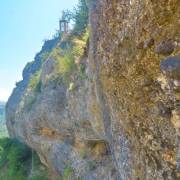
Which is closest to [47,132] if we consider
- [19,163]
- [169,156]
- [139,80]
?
[19,163]

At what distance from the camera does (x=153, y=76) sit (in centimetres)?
489

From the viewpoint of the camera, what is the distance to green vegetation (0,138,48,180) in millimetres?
21906

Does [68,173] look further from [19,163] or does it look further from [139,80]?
[19,163]

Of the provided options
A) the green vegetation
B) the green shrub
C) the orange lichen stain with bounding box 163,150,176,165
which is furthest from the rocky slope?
the green vegetation

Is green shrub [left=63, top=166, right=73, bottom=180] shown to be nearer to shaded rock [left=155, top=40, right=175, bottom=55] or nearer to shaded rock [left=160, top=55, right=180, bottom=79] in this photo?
shaded rock [left=155, top=40, right=175, bottom=55]

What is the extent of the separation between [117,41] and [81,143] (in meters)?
7.89

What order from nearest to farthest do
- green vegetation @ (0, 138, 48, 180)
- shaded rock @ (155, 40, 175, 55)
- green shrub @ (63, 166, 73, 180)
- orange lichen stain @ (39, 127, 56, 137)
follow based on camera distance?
shaded rock @ (155, 40, 175, 55), green shrub @ (63, 166, 73, 180), orange lichen stain @ (39, 127, 56, 137), green vegetation @ (0, 138, 48, 180)

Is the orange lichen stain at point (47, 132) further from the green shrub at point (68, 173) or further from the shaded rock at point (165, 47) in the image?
the shaded rock at point (165, 47)

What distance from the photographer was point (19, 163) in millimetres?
23672

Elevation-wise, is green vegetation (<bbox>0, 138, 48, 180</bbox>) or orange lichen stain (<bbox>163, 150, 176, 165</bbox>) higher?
orange lichen stain (<bbox>163, 150, 176, 165</bbox>)

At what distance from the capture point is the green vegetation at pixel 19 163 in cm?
2191

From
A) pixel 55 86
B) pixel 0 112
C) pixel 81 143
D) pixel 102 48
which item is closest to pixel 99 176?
pixel 81 143

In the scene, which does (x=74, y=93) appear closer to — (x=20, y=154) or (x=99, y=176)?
(x=99, y=176)

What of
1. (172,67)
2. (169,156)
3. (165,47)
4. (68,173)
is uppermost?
(165,47)
